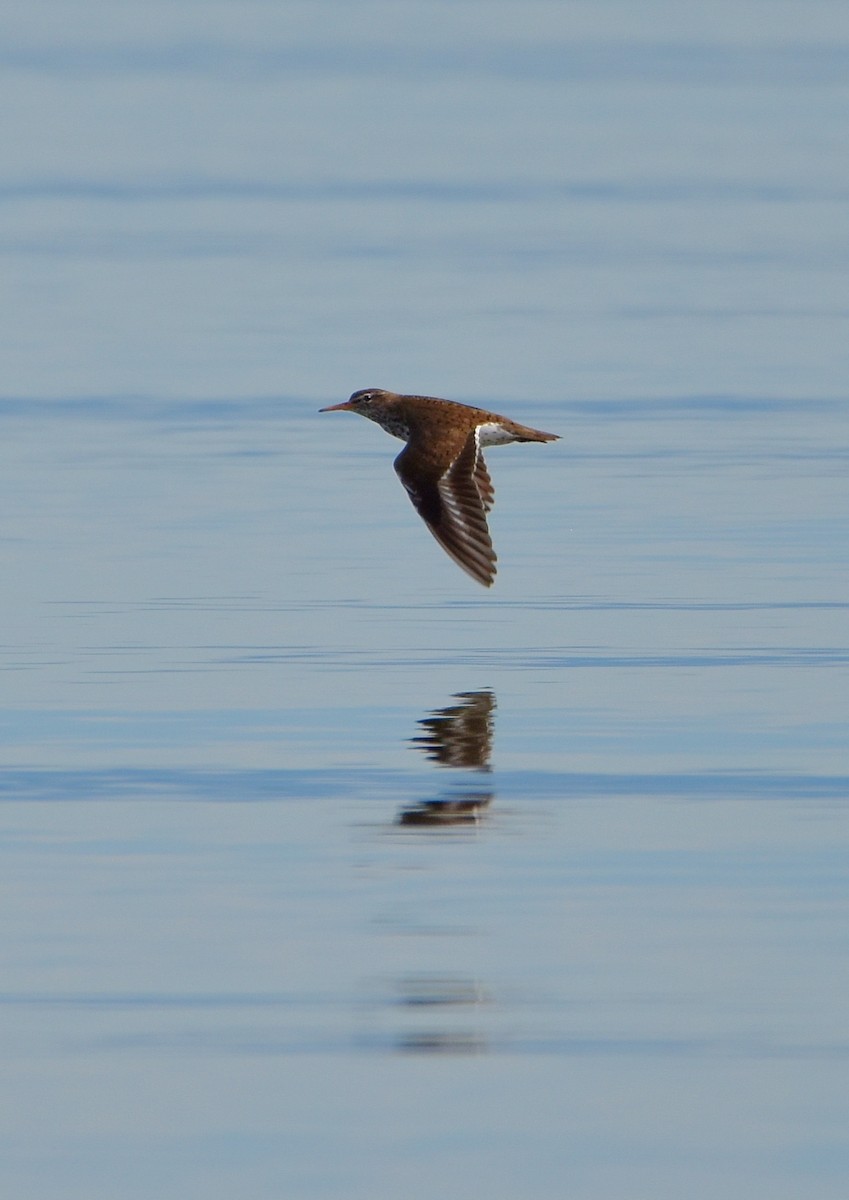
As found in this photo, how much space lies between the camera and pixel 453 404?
433 inches

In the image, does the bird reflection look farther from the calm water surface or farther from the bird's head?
the bird's head

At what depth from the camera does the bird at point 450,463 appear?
958cm

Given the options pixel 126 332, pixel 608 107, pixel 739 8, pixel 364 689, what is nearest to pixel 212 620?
pixel 364 689

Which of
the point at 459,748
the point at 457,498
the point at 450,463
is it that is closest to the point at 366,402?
the point at 450,463

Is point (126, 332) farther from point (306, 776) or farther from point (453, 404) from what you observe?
point (306, 776)

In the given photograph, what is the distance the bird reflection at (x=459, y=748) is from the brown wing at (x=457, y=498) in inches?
34.1

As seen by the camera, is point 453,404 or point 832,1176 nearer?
point 832,1176

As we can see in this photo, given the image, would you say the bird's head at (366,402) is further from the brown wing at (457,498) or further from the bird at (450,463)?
the brown wing at (457,498)

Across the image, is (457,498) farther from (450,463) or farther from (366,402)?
(366,402)

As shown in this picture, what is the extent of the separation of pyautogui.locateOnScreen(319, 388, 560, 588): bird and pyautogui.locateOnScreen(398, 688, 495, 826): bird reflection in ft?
2.69

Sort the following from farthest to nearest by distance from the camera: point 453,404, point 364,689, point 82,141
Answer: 1. point 82,141
2. point 453,404
3. point 364,689

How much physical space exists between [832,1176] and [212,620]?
16.2ft

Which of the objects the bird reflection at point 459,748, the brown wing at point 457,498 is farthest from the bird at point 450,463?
the bird reflection at point 459,748

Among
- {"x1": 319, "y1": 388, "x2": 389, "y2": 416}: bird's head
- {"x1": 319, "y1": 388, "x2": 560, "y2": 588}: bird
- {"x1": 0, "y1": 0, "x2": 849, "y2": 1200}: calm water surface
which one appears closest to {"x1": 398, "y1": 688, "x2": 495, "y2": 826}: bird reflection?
{"x1": 0, "y1": 0, "x2": 849, "y2": 1200}: calm water surface
